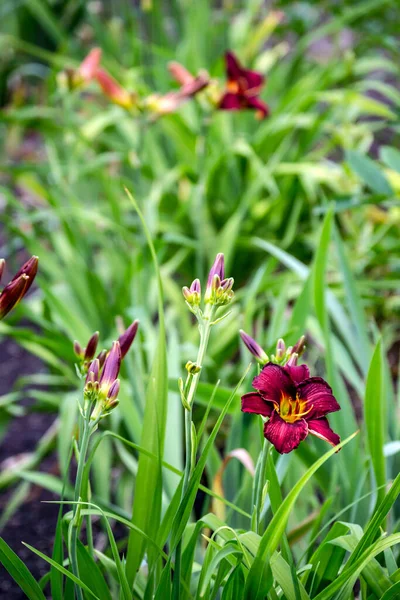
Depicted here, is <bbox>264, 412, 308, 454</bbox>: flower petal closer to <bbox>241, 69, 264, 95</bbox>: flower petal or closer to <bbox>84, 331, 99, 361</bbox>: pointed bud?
<bbox>84, 331, 99, 361</bbox>: pointed bud

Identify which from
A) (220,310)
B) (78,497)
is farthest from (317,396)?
(220,310)

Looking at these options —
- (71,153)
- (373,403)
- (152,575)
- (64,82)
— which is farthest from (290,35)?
(152,575)

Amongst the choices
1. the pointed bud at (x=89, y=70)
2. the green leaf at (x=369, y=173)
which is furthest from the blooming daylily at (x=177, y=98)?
the green leaf at (x=369, y=173)

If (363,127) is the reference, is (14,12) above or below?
above

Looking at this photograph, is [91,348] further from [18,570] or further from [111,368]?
[18,570]

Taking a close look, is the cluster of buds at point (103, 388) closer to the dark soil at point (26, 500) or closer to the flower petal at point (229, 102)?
the dark soil at point (26, 500)

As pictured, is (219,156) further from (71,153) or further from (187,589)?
(187,589)
